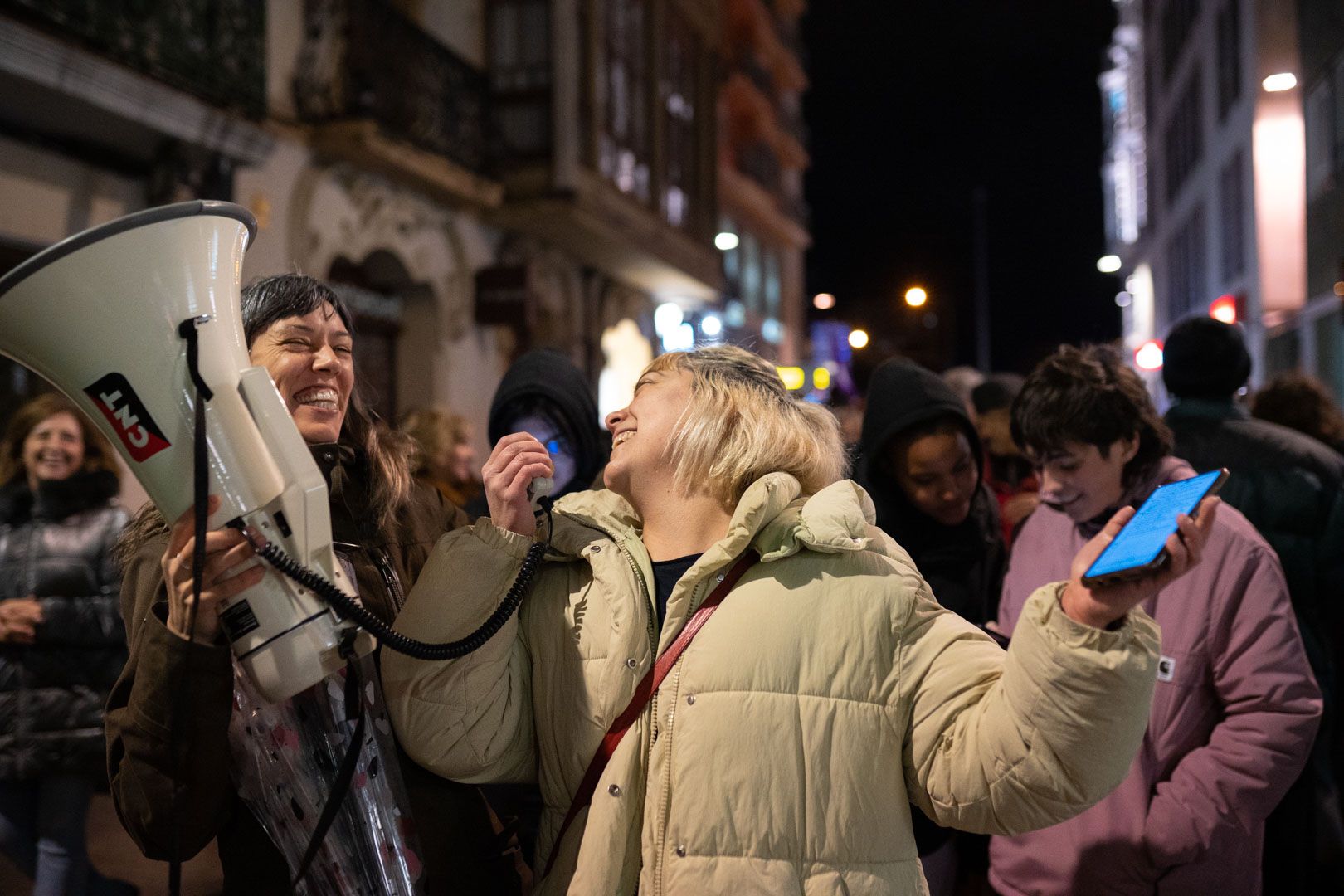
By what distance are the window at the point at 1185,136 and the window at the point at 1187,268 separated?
1.24 metres

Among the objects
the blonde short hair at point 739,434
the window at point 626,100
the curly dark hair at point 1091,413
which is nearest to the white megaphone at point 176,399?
the blonde short hair at point 739,434

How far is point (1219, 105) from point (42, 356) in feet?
80.7

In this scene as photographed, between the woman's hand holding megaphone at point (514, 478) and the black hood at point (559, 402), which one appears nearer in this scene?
the woman's hand holding megaphone at point (514, 478)

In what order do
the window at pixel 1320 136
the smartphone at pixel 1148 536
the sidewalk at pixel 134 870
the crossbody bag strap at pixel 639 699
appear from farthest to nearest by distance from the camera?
the window at pixel 1320 136
the sidewalk at pixel 134 870
the crossbody bag strap at pixel 639 699
the smartphone at pixel 1148 536

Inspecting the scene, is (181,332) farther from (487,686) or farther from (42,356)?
(487,686)

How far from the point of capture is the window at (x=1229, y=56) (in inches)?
785

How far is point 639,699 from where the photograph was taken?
2.01m

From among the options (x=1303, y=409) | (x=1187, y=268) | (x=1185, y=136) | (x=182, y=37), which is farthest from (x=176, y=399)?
(x=1185, y=136)

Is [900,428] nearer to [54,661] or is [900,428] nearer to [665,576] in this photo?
[665,576]

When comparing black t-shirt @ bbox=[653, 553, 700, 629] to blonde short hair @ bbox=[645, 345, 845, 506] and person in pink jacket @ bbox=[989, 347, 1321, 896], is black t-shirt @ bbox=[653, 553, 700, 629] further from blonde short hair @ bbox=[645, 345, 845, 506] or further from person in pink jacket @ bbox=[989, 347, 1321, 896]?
person in pink jacket @ bbox=[989, 347, 1321, 896]

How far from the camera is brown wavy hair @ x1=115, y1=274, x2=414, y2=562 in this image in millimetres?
→ 2145

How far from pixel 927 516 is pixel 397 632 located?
77.6 inches

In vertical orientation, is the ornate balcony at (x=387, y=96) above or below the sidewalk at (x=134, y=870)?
above

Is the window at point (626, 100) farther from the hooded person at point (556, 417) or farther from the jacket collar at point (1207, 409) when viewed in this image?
the jacket collar at point (1207, 409)
